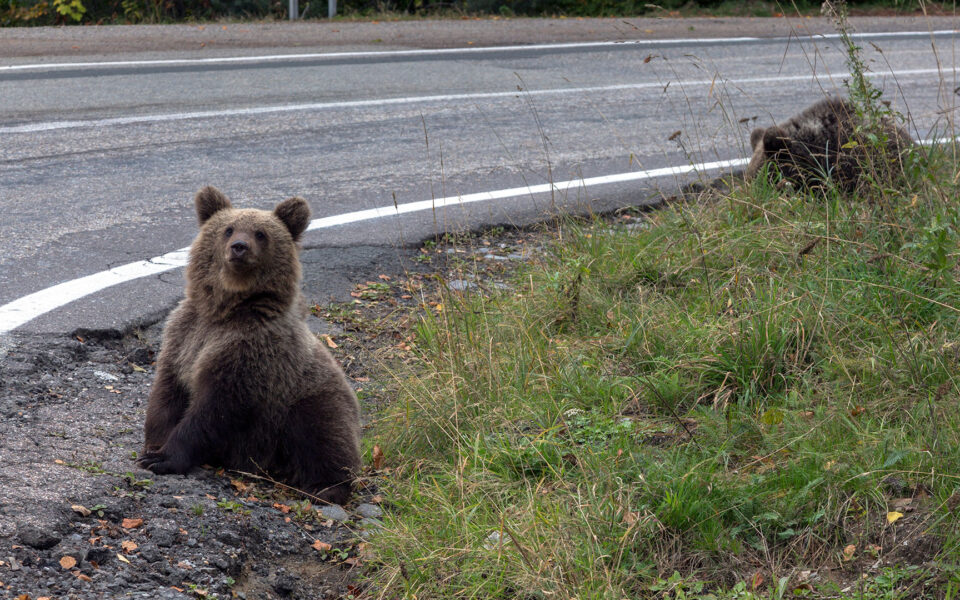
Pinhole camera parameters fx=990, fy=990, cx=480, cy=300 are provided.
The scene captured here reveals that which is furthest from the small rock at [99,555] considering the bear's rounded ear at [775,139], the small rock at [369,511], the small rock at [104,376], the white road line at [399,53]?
the white road line at [399,53]

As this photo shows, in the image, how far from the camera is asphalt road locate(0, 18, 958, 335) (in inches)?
251

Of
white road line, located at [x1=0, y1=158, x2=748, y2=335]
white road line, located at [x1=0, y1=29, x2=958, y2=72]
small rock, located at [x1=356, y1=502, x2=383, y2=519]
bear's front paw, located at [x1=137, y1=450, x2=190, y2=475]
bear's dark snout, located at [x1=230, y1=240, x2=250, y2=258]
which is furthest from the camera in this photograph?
white road line, located at [x1=0, y1=29, x2=958, y2=72]

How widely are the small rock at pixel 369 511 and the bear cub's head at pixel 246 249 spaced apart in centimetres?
93

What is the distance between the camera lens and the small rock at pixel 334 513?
391cm

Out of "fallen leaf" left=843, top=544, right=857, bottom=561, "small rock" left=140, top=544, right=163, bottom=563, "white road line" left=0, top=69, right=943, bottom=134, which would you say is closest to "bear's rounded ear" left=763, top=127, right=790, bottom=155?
"white road line" left=0, top=69, right=943, bottom=134

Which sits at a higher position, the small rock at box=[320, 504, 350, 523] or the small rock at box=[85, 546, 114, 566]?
the small rock at box=[85, 546, 114, 566]

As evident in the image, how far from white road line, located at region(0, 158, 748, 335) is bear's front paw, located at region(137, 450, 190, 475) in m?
1.45

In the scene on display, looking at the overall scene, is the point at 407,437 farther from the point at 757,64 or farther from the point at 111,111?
the point at 757,64

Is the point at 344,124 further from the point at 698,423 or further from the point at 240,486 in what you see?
the point at 698,423

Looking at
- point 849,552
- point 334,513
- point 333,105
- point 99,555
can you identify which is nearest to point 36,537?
point 99,555

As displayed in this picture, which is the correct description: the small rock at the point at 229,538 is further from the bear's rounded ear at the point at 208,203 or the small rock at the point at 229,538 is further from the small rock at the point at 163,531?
the bear's rounded ear at the point at 208,203

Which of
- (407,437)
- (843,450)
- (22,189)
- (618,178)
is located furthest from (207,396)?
(618,178)

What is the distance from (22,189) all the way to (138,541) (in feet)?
15.7

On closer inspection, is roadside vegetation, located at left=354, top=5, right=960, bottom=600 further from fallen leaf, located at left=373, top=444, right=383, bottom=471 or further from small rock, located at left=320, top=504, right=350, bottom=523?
small rock, located at left=320, top=504, right=350, bottom=523
